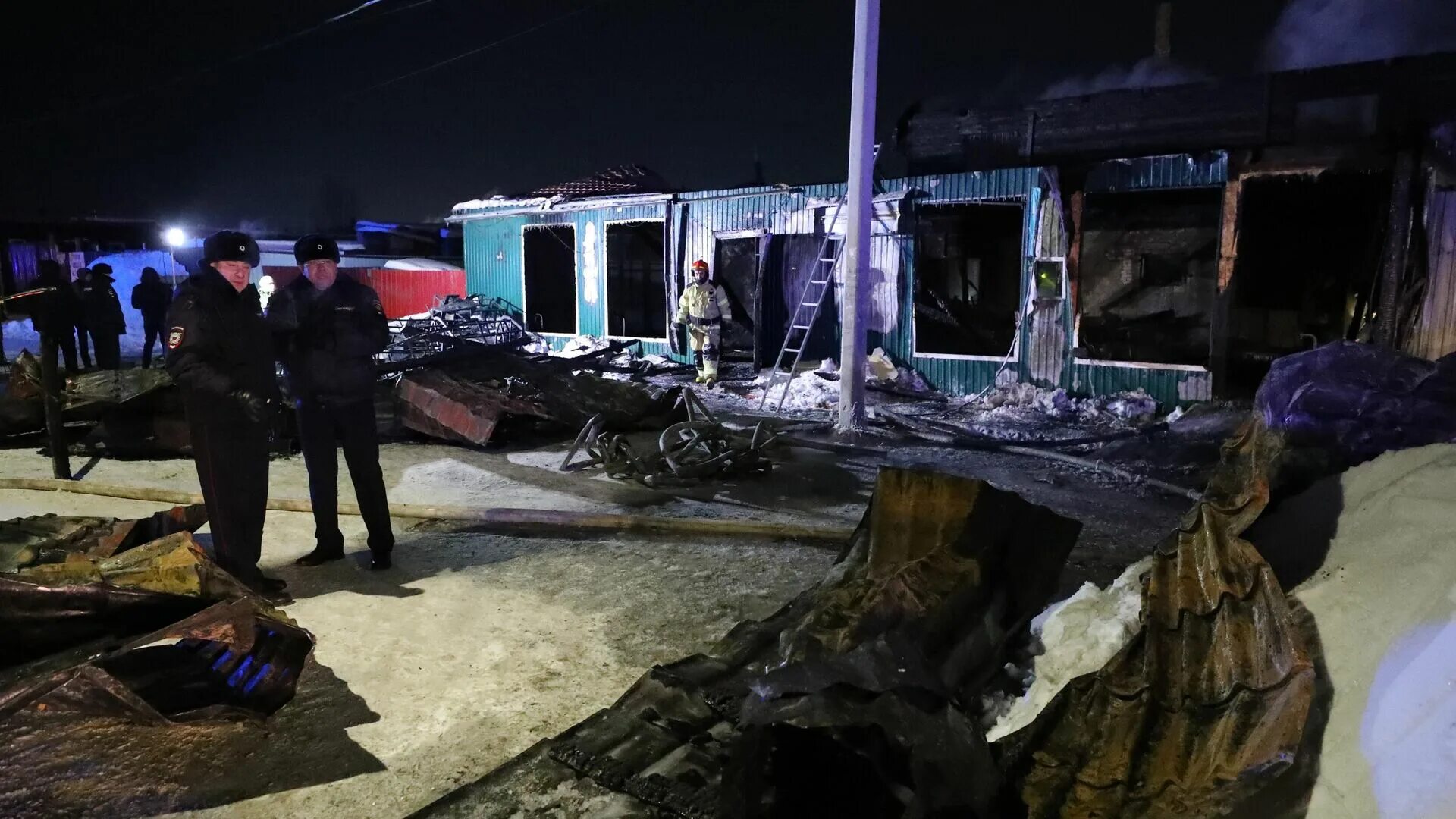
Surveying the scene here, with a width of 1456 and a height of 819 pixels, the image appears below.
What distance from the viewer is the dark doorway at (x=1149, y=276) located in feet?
37.7

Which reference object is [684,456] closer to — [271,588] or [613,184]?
[271,588]

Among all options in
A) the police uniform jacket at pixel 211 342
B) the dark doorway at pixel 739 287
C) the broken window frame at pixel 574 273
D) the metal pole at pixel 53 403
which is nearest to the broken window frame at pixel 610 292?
the broken window frame at pixel 574 273

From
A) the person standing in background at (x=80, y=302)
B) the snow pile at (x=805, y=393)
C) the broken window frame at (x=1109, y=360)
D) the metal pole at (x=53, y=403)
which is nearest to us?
the metal pole at (x=53, y=403)

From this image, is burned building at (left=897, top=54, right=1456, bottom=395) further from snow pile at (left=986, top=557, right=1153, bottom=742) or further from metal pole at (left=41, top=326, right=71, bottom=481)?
metal pole at (left=41, top=326, right=71, bottom=481)

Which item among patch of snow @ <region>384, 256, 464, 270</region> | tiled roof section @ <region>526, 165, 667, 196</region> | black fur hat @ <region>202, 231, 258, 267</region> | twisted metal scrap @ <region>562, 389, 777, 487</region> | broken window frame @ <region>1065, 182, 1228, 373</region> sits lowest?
twisted metal scrap @ <region>562, 389, 777, 487</region>

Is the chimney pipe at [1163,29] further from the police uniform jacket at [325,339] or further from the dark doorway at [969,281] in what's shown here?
the police uniform jacket at [325,339]

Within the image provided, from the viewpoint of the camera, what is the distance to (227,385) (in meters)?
4.03

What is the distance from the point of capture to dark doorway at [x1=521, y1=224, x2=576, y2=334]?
18.8 m

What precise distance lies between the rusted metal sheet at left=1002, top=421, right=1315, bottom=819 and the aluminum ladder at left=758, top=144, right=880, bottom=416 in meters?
8.23

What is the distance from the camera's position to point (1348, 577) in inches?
98.9

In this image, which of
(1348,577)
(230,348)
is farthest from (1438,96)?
(230,348)

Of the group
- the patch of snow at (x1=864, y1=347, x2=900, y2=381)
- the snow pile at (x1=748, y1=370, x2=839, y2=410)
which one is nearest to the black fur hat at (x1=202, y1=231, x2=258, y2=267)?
the snow pile at (x1=748, y1=370, x2=839, y2=410)

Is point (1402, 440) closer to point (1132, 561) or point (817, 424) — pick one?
point (1132, 561)

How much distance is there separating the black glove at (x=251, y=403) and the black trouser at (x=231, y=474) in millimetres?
32
